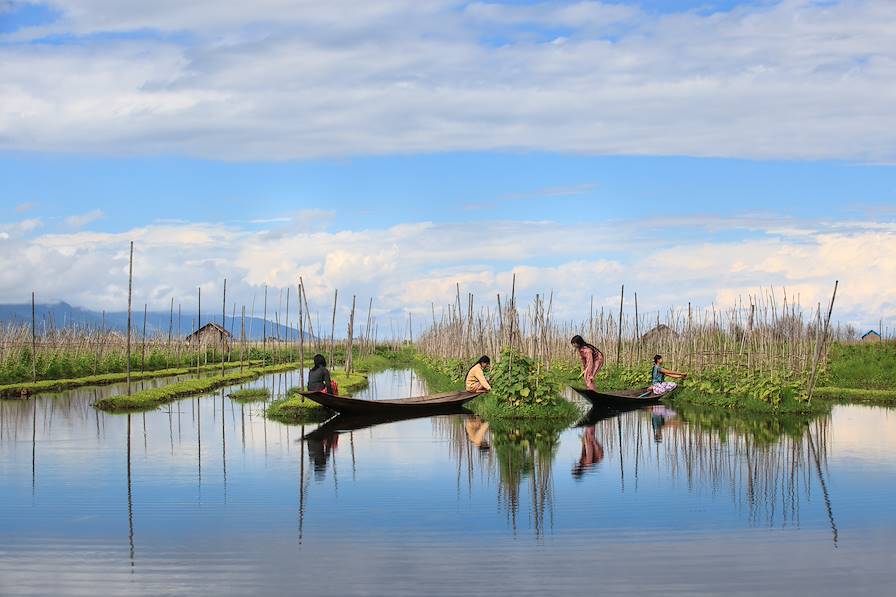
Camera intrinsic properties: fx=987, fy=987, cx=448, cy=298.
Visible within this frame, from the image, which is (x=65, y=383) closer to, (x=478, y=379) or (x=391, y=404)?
(x=391, y=404)

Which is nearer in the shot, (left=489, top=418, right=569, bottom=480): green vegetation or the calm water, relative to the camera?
the calm water

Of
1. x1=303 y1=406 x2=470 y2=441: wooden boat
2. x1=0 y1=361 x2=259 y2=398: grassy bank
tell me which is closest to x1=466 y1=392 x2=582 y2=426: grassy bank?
x1=303 y1=406 x2=470 y2=441: wooden boat

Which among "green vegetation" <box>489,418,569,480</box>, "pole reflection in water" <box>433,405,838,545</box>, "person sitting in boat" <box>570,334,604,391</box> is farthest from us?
"person sitting in boat" <box>570,334,604,391</box>

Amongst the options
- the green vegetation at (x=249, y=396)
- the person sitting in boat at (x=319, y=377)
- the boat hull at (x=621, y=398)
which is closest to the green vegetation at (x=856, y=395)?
the boat hull at (x=621, y=398)

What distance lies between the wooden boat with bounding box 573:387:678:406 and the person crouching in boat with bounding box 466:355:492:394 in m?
2.09

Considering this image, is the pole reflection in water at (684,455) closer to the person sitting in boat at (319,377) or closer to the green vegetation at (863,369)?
the person sitting in boat at (319,377)

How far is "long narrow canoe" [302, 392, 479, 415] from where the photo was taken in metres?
18.4

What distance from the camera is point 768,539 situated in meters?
8.38

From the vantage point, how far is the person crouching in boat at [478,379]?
69.2 ft

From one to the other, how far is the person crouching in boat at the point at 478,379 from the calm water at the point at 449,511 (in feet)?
11.9

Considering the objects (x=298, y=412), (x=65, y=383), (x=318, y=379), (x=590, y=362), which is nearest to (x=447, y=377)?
(x=590, y=362)

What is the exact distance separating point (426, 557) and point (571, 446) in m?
7.72

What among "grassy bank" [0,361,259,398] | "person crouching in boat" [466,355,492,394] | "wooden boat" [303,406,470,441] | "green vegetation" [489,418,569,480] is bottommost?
"green vegetation" [489,418,569,480]

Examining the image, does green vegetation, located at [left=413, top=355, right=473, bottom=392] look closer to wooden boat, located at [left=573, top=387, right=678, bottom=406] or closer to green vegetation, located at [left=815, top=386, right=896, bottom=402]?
wooden boat, located at [left=573, top=387, right=678, bottom=406]
